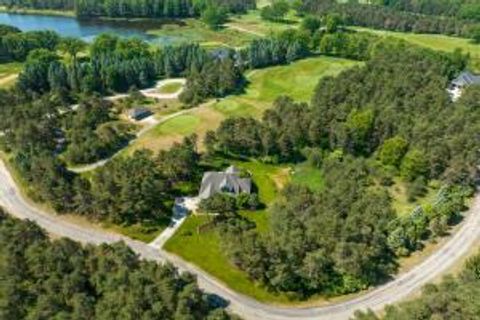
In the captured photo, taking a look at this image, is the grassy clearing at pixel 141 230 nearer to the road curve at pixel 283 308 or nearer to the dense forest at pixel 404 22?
the road curve at pixel 283 308

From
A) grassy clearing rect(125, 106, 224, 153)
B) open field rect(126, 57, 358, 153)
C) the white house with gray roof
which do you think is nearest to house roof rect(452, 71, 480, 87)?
the white house with gray roof

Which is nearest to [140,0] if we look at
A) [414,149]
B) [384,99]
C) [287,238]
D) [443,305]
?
[384,99]

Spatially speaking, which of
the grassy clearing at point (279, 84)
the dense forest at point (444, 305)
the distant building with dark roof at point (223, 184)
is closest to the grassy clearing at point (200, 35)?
the grassy clearing at point (279, 84)

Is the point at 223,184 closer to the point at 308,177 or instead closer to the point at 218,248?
the point at 218,248

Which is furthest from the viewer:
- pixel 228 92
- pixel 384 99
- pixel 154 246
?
pixel 228 92

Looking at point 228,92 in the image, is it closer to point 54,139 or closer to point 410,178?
→ point 54,139

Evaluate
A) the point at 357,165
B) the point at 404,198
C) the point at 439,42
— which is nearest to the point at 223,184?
the point at 357,165

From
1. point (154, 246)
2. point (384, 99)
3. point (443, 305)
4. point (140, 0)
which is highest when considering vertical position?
point (140, 0)

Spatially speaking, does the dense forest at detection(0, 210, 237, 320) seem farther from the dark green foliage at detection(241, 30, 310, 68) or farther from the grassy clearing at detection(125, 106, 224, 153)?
the dark green foliage at detection(241, 30, 310, 68)
